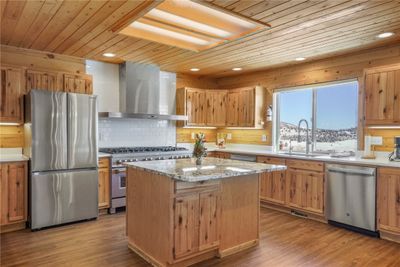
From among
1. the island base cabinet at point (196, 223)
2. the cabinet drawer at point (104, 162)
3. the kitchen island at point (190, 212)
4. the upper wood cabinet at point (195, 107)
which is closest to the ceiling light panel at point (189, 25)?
the kitchen island at point (190, 212)

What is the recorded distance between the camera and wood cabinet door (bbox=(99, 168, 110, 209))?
427 cm

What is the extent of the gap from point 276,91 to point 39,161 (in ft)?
13.3

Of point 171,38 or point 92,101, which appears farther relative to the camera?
point 92,101

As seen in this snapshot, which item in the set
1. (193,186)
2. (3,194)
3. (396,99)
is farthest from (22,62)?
(396,99)

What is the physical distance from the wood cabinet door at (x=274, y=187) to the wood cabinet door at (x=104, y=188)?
2.53 m

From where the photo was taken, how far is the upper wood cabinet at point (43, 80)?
400 centimetres

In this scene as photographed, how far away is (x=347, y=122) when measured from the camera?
4449 millimetres

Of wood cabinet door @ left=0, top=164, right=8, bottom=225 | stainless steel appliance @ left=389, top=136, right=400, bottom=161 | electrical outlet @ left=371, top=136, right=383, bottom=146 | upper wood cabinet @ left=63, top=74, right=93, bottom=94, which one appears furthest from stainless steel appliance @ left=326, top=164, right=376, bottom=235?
wood cabinet door @ left=0, top=164, right=8, bottom=225

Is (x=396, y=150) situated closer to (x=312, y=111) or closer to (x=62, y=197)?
(x=312, y=111)

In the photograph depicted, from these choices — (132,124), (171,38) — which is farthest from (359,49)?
(132,124)

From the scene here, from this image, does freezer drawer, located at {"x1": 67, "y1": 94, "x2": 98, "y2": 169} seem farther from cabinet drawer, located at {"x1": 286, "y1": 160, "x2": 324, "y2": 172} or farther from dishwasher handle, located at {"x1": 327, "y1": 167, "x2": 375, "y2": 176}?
dishwasher handle, located at {"x1": 327, "y1": 167, "x2": 375, "y2": 176}

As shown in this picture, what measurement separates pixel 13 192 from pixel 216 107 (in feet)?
12.4

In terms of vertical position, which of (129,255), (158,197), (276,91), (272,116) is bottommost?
(129,255)

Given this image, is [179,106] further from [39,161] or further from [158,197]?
[158,197]
